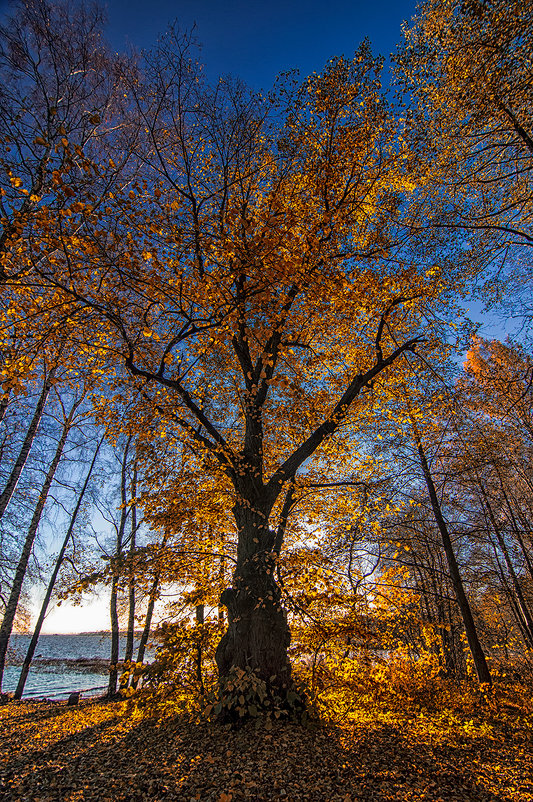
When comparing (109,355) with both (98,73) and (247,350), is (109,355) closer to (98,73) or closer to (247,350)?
(247,350)

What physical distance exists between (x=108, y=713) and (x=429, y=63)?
53.0 ft

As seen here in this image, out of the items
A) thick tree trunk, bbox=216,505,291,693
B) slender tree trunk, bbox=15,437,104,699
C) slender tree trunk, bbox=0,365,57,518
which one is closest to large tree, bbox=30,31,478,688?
thick tree trunk, bbox=216,505,291,693

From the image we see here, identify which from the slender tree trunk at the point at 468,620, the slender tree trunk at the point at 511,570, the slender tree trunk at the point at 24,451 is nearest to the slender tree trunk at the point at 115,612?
the slender tree trunk at the point at 24,451

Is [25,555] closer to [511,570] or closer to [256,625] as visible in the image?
[256,625]

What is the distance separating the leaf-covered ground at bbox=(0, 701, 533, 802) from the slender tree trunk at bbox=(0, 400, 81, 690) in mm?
3485

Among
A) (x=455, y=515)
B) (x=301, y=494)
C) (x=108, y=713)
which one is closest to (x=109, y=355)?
(x=301, y=494)

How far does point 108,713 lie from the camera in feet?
28.8

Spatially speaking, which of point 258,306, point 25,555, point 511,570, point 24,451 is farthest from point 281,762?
point 511,570

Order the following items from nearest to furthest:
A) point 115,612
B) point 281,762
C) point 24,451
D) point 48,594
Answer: point 281,762 < point 24,451 < point 48,594 < point 115,612

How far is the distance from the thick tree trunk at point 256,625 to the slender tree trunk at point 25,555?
6.33m

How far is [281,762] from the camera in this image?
4078 mm

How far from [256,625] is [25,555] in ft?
26.1

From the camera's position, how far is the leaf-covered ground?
3.63 meters

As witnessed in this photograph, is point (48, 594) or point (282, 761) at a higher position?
point (48, 594)
